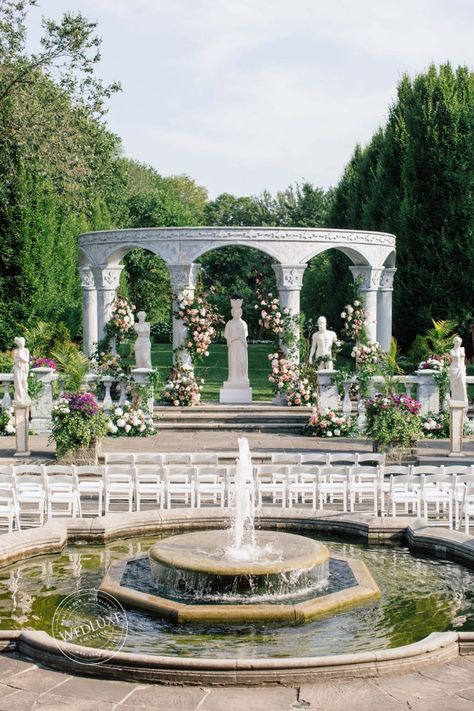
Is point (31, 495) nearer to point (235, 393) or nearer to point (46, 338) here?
point (235, 393)

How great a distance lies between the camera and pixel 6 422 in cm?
2238

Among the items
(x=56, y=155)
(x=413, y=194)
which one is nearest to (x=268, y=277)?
(x=413, y=194)

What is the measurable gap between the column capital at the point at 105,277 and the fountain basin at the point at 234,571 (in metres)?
14.5

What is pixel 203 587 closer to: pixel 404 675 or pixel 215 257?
pixel 404 675

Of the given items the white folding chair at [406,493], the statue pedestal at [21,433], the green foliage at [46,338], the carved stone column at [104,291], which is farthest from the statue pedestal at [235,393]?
the white folding chair at [406,493]

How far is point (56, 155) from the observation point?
32.8 meters

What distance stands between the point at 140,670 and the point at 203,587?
8.17 ft

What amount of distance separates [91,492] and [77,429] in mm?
1806

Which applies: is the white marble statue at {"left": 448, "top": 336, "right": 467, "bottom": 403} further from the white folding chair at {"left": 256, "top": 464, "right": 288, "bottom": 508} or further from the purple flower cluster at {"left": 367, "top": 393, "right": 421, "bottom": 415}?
the white folding chair at {"left": 256, "top": 464, "right": 288, "bottom": 508}

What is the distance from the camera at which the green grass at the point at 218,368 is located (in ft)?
103

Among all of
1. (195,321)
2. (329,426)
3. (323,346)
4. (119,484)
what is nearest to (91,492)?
(119,484)

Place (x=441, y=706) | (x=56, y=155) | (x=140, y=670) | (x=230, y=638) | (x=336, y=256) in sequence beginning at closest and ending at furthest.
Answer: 1. (x=441, y=706)
2. (x=140, y=670)
3. (x=230, y=638)
4. (x=56, y=155)
5. (x=336, y=256)

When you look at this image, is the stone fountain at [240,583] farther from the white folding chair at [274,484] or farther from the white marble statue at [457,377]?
the white marble statue at [457,377]

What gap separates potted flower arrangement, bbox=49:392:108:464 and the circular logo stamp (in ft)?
23.2
